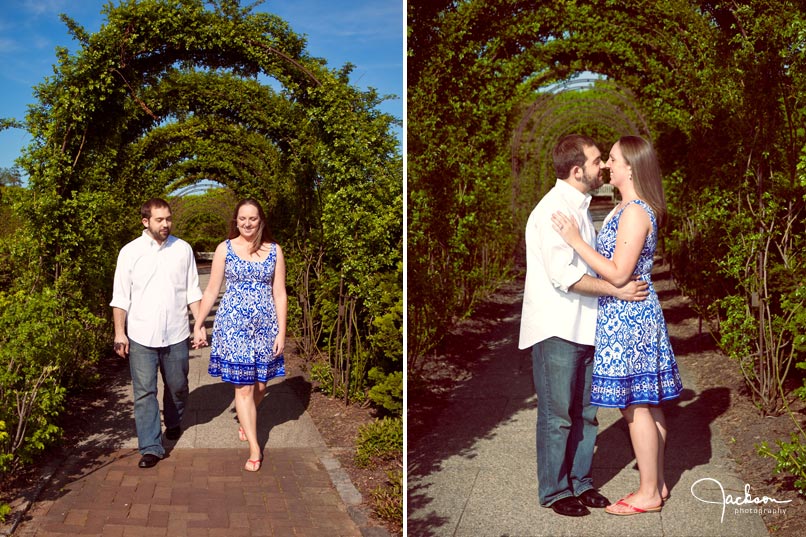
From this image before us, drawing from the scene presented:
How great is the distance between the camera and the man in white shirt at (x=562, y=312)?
9.70ft

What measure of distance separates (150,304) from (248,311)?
2.09ft

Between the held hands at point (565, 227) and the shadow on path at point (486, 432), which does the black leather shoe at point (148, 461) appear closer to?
the shadow on path at point (486, 432)

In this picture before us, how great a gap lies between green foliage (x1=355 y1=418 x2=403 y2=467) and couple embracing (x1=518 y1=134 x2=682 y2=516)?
1385 millimetres

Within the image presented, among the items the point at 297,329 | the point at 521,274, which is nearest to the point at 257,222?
the point at 297,329

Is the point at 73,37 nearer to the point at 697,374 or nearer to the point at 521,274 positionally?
the point at 697,374

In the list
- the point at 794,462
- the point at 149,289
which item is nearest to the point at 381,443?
the point at 149,289

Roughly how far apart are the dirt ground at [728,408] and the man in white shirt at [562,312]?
2.95 ft

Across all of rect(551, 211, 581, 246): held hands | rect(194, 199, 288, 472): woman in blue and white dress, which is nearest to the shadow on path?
rect(194, 199, 288, 472): woman in blue and white dress

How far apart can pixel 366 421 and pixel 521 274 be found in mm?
7099

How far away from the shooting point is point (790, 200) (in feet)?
15.0

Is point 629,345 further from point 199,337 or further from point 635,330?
point 199,337

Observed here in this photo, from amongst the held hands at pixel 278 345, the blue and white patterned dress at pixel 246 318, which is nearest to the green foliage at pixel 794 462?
the held hands at pixel 278 345

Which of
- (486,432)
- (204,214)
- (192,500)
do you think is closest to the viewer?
(192,500)

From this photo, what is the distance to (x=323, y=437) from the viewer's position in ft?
16.7
